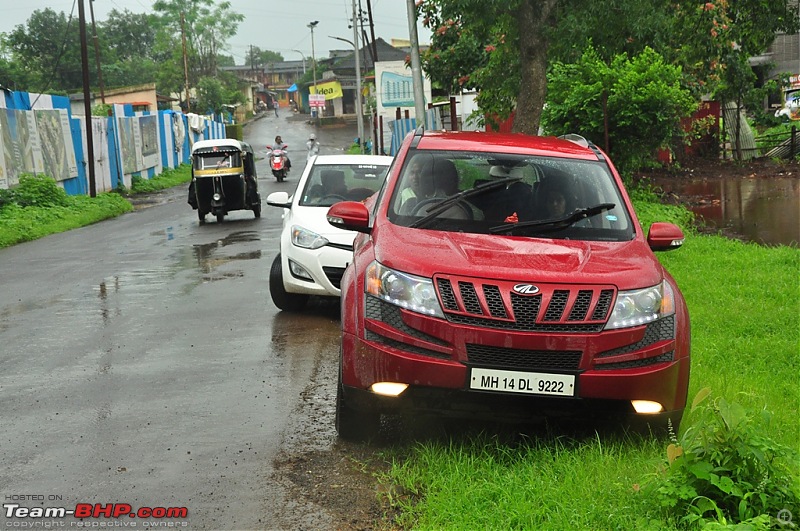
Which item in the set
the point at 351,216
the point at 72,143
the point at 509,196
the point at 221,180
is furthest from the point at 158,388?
the point at 72,143

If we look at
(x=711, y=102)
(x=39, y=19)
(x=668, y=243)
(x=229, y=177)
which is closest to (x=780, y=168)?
(x=711, y=102)

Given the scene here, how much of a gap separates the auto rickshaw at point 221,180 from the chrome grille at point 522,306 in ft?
60.7

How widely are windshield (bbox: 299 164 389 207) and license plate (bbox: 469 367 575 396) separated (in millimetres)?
6060

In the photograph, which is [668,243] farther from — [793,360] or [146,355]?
[146,355]

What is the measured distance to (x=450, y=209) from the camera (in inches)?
243

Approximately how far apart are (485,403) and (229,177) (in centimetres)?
1894

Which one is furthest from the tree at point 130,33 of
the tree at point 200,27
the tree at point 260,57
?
the tree at point 260,57

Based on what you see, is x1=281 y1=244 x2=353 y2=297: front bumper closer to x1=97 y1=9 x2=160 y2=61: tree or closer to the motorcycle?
the motorcycle

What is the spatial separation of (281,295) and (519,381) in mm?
5395

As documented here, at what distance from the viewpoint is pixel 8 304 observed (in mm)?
11312

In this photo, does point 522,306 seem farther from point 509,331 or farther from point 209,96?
point 209,96

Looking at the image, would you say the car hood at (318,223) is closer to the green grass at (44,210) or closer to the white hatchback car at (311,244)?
the white hatchback car at (311,244)

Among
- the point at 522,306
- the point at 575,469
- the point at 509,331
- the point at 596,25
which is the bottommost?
the point at 575,469

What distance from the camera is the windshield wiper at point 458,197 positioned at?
6.01 metres
